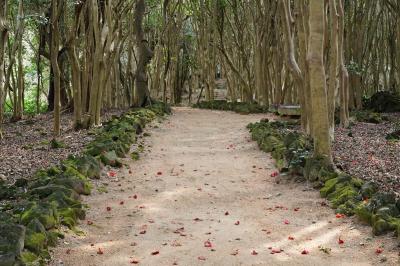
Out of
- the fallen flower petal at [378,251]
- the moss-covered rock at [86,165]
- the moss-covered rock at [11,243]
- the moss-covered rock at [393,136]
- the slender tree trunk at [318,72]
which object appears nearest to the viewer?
the moss-covered rock at [11,243]

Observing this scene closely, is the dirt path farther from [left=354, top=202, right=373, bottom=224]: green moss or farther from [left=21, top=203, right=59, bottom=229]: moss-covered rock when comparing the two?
[left=21, top=203, right=59, bottom=229]: moss-covered rock

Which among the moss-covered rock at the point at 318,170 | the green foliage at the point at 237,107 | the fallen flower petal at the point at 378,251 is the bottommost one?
the fallen flower petal at the point at 378,251

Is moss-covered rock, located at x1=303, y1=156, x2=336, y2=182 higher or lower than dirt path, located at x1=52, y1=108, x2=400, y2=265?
higher

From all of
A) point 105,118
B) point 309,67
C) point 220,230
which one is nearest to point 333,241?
point 220,230

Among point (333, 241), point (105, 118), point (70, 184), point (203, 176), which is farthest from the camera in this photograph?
point (105, 118)

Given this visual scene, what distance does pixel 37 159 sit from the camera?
1089cm

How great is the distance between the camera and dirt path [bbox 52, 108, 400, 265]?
5.55 m

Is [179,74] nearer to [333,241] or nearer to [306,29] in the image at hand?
[306,29]

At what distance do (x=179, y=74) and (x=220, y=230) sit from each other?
84.2 feet

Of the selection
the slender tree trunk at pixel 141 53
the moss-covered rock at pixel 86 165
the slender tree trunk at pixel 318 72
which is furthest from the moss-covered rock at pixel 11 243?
the slender tree trunk at pixel 141 53

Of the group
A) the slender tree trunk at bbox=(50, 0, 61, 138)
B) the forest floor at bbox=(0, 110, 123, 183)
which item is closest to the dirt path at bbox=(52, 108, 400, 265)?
the forest floor at bbox=(0, 110, 123, 183)

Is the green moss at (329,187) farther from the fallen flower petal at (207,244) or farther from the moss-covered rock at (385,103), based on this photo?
the moss-covered rock at (385,103)

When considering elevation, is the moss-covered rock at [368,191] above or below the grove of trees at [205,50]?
below

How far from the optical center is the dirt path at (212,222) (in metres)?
5.55
